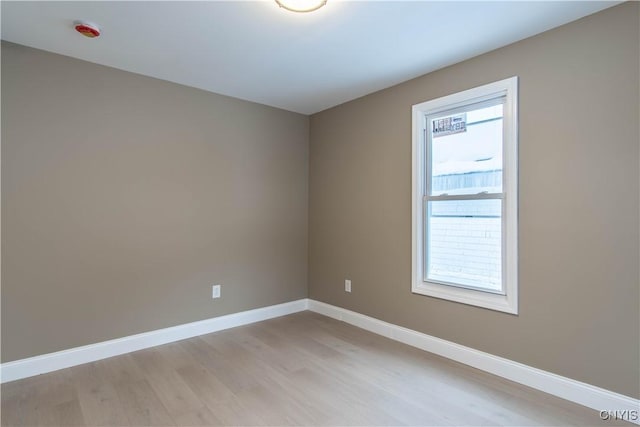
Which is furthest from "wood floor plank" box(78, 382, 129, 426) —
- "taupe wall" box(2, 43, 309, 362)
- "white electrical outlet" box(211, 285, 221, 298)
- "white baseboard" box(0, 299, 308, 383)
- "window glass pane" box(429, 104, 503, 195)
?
"window glass pane" box(429, 104, 503, 195)

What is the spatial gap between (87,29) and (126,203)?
4.36 feet

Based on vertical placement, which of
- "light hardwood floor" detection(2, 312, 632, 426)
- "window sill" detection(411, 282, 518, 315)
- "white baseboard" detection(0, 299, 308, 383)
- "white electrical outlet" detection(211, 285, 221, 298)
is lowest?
"light hardwood floor" detection(2, 312, 632, 426)

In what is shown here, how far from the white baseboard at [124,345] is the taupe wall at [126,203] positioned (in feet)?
0.19

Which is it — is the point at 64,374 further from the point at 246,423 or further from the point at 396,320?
the point at 396,320

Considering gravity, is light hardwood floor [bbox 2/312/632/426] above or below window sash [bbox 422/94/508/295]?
below

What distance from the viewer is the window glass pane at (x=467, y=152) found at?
8.36 feet

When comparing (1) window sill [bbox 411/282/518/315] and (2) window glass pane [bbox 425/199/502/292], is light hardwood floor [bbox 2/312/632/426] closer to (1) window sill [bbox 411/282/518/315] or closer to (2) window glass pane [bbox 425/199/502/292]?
(1) window sill [bbox 411/282/518/315]

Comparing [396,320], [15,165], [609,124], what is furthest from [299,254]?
[609,124]

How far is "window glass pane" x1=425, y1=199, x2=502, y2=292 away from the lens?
2549 millimetres

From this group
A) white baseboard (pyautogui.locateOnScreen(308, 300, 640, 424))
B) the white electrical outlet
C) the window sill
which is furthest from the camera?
the white electrical outlet

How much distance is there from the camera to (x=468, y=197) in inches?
106

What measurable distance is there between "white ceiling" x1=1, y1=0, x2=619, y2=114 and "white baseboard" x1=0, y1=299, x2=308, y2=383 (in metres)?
2.33

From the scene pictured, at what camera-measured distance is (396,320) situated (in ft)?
10.4

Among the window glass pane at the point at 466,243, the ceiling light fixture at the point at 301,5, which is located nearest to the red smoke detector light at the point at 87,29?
the ceiling light fixture at the point at 301,5
